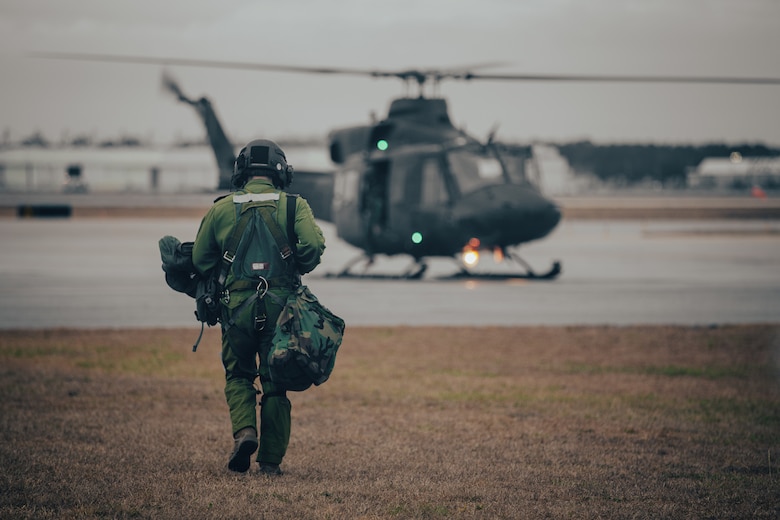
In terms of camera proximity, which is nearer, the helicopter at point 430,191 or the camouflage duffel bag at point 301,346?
the camouflage duffel bag at point 301,346

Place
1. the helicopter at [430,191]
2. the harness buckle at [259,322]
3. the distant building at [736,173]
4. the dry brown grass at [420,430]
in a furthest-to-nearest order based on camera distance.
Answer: the distant building at [736,173] → the helicopter at [430,191] → the harness buckle at [259,322] → the dry brown grass at [420,430]

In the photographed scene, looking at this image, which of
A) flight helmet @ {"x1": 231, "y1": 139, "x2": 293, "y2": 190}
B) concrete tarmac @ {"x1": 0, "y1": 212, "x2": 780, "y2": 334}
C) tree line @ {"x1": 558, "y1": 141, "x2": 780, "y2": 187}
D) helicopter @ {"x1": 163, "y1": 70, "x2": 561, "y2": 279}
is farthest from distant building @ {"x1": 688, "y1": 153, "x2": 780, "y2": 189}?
flight helmet @ {"x1": 231, "y1": 139, "x2": 293, "y2": 190}

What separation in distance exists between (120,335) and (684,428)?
23.7 feet

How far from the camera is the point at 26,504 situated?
5.27 metres

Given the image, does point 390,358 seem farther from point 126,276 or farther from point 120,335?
point 126,276

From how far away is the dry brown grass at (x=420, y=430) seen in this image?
5.50 m

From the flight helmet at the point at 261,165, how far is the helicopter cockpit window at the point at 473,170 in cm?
1272

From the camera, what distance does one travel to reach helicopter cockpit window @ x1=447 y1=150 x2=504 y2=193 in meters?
18.9

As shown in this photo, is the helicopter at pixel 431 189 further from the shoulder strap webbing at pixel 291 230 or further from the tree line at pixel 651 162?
the tree line at pixel 651 162

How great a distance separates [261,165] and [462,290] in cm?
1304

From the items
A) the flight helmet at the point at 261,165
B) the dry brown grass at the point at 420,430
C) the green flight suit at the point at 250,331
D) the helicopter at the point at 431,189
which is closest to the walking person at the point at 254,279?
the green flight suit at the point at 250,331

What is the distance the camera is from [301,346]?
573 cm

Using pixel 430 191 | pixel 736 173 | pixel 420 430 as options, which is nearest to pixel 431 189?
pixel 430 191

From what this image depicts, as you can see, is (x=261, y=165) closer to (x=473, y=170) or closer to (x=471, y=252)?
(x=473, y=170)
